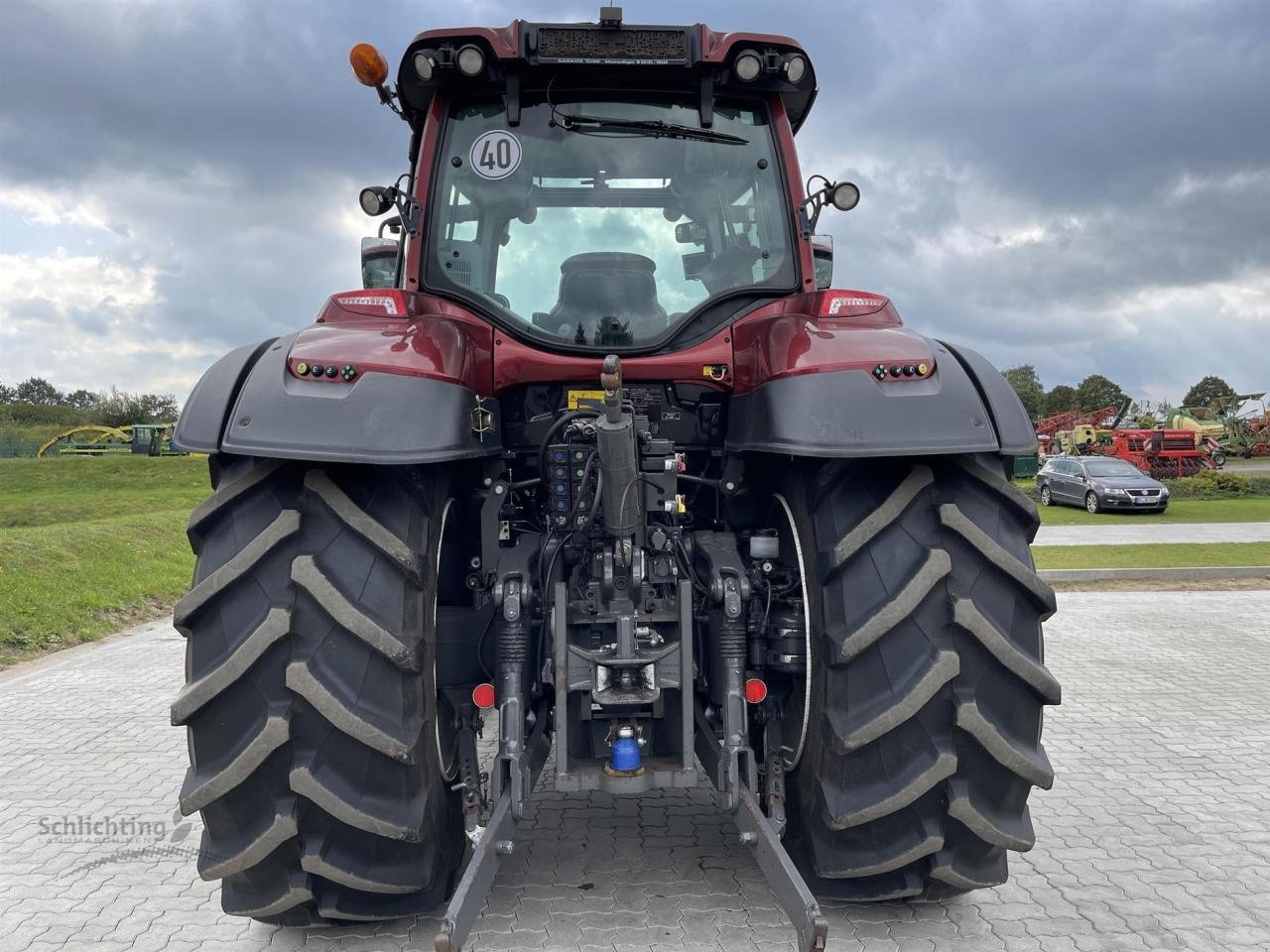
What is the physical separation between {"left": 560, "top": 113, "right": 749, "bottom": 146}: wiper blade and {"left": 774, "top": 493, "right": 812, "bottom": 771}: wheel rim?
4.43ft

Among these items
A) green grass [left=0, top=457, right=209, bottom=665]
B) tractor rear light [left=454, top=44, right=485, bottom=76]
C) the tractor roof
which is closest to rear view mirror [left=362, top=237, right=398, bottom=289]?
the tractor roof

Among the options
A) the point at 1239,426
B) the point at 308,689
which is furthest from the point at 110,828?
the point at 1239,426

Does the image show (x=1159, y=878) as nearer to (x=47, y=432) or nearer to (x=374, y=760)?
(x=374, y=760)

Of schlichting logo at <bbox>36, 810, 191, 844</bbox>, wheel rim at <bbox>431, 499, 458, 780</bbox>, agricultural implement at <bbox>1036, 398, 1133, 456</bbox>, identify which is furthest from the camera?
agricultural implement at <bbox>1036, 398, 1133, 456</bbox>

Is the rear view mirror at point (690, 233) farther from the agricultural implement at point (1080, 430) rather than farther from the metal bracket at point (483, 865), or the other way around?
the agricultural implement at point (1080, 430)

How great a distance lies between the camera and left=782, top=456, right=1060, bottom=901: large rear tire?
8.28ft

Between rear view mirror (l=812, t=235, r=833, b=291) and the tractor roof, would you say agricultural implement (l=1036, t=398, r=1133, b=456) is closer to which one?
rear view mirror (l=812, t=235, r=833, b=291)

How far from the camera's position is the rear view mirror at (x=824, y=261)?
392cm

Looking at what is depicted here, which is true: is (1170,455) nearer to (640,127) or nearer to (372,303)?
(640,127)

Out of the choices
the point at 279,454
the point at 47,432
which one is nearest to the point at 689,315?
the point at 279,454

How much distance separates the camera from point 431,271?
3.34 meters

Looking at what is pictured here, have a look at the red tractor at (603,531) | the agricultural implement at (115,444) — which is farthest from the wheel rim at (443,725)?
the agricultural implement at (115,444)

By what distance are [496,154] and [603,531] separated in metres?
1.43

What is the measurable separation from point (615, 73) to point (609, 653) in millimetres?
2020
